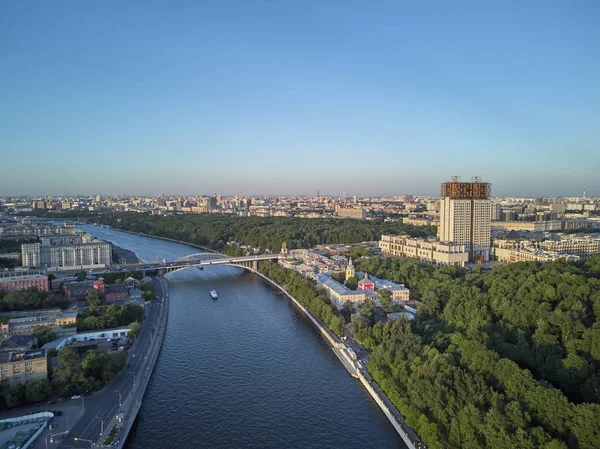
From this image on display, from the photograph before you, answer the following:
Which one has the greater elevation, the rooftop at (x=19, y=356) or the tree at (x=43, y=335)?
the rooftop at (x=19, y=356)

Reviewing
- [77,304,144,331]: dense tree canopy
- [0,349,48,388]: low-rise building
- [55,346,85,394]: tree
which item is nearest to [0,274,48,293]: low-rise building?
[77,304,144,331]: dense tree canopy

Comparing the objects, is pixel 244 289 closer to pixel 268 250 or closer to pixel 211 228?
pixel 268 250

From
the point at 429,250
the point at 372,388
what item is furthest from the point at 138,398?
the point at 429,250

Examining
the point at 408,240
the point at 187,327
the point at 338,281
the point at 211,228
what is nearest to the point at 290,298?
the point at 338,281

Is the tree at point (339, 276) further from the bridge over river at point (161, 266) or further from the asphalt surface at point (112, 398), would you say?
the asphalt surface at point (112, 398)

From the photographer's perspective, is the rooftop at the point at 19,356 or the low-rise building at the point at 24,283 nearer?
the rooftop at the point at 19,356

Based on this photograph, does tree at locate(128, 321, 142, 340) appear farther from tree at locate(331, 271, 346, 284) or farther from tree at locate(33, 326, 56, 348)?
tree at locate(331, 271, 346, 284)

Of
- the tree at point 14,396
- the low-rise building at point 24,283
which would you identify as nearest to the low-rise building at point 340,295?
the tree at point 14,396
